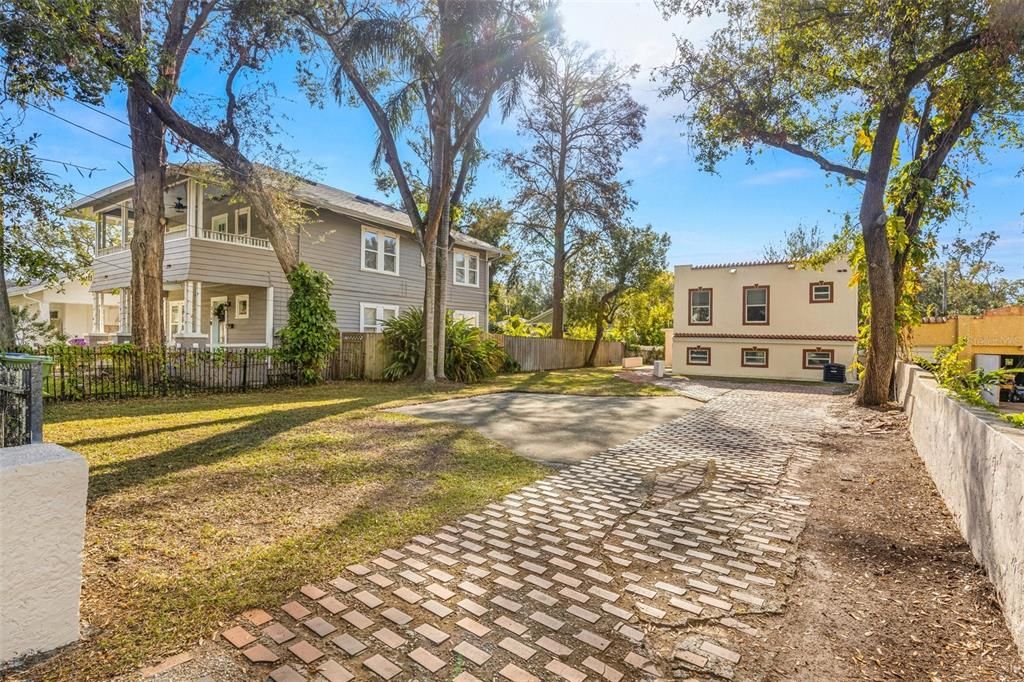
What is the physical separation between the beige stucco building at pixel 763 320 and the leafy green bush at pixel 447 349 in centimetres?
1044

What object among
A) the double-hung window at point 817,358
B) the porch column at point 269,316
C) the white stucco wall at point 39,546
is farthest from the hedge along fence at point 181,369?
the double-hung window at point 817,358

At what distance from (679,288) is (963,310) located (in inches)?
1576

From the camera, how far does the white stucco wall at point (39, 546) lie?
1982 mm

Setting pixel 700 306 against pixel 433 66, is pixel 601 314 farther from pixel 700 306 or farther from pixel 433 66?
pixel 433 66

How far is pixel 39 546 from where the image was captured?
2.06 meters

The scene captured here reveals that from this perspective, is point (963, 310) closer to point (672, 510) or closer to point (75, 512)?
point (672, 510)

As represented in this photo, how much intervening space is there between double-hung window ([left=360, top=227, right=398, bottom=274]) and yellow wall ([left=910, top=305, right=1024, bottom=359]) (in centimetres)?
1917

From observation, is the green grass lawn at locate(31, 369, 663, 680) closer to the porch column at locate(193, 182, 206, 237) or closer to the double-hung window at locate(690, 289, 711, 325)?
the porch column at locate(193, 182, 206, 237)

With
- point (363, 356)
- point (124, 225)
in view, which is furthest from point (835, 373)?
point (124, 225)

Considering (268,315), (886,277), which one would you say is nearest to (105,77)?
(268,315)

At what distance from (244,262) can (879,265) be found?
16.5m

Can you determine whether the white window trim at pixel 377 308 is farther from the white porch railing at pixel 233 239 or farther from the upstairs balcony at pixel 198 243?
the white porch railing at pixel 233 239

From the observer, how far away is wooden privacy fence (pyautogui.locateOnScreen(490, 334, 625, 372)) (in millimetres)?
20922

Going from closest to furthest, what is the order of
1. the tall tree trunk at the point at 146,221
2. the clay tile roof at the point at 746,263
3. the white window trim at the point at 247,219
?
the tall tree trunk at the point at 146,221 → the white window trim at the point at 247,219 → the clay tile roof at the point at 746,263
